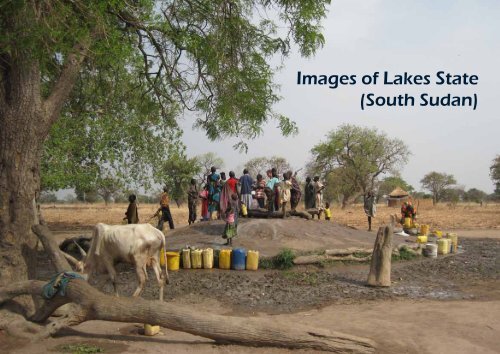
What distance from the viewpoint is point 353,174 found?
53.5m

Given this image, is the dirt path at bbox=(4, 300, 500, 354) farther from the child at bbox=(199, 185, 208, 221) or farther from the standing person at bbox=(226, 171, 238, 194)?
the child at bbox=(199, 185, 208, 221)

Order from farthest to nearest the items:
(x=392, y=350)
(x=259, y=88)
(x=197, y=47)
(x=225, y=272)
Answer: (x=225, y=272), (x=259, y=88), (x=197, y=47), (x=392, y=350)

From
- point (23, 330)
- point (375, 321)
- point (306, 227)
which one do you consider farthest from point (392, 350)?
point (306, 227)

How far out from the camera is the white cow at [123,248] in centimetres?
779

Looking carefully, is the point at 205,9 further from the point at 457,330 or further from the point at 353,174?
the point at 353,174

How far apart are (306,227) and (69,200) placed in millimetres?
81094

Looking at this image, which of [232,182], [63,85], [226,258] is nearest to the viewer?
[63,85]

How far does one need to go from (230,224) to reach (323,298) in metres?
4.20

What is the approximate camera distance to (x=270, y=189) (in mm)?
15625

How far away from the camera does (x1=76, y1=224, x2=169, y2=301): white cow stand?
25.6ft

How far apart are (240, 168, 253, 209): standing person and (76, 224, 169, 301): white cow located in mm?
6855

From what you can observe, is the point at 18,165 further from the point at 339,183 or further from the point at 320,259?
the point at 339,183

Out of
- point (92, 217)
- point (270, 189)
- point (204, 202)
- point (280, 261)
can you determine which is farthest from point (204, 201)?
point (92, 217)

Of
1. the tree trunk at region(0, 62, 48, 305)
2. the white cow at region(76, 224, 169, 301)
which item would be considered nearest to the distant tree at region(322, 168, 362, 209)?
the white cow at region(76, 224, 169, 301)
